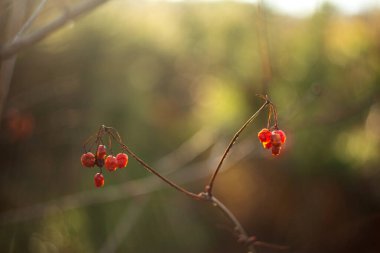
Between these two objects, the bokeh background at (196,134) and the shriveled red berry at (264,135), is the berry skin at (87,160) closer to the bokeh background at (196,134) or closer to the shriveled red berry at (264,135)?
the shriveled red berry at (264,135)


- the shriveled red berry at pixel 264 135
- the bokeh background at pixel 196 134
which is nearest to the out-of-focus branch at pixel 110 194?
the bokeh background at pixel 196 134

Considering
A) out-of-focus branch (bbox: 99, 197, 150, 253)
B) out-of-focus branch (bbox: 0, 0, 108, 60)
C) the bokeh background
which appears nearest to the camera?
out-of-focus branch (bbox: 0, 0, 108, 60)

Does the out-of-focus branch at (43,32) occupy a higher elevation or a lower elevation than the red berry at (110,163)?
higher

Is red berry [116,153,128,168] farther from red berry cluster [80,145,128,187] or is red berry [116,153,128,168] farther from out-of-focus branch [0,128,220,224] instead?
out-of-focus branch [0,128,220,224]

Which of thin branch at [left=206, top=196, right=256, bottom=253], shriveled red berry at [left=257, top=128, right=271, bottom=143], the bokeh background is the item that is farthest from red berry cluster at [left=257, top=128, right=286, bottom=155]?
the bokeh background

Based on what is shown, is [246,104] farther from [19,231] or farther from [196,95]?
[19,231]

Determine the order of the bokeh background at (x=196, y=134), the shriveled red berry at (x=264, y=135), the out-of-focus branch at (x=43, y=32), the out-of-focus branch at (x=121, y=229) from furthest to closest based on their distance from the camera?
the bokeh background at (x=196, y=134) → the out-of-focus branch at (x=121, y=229) → the shriveled red berry at (x=264, y=135) → the out-of-focus branch at (x=43, y=32)

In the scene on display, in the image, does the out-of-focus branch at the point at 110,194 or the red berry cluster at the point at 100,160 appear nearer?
the red berry cluster at the point at 100,160
